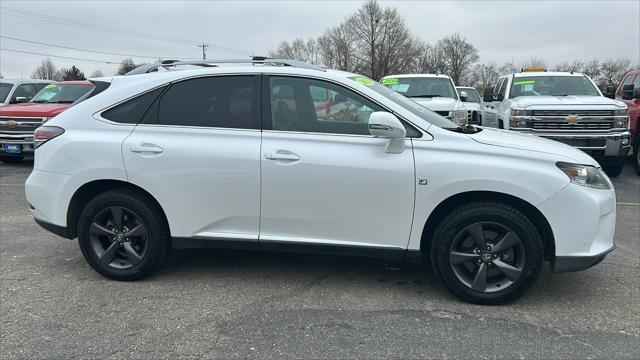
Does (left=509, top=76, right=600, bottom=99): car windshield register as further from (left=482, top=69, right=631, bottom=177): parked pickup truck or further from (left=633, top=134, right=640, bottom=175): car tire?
(left=633, top=134, right=640, bottom=175): car tire

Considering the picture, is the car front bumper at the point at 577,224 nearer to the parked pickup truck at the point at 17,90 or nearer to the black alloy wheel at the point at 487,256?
the black alloy wheel at the point at 487,256

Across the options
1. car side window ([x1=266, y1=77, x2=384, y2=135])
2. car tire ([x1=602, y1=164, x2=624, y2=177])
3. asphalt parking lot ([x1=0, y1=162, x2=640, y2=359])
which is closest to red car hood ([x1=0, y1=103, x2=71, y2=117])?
asphalt parking lot ([x1=0, y1=162, x2=640, y2=359])

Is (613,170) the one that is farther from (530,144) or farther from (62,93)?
(62,93)

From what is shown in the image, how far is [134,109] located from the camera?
13.1ft

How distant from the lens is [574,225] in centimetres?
341

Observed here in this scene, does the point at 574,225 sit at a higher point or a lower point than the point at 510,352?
higher

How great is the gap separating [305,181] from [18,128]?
9.64 meters

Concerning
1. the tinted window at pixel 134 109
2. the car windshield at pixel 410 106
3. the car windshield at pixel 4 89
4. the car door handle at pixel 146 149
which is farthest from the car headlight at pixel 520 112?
the car windshield at pixel 4 89

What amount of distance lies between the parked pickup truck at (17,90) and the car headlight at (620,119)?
12.9 m

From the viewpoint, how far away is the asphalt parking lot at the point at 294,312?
3.06 m

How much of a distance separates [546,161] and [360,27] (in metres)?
61.2

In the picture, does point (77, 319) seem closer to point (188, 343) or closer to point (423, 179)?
point (188, 343)

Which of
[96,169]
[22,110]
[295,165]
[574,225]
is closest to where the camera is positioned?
[574,225]

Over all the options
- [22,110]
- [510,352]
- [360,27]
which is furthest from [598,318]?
[360,27]
